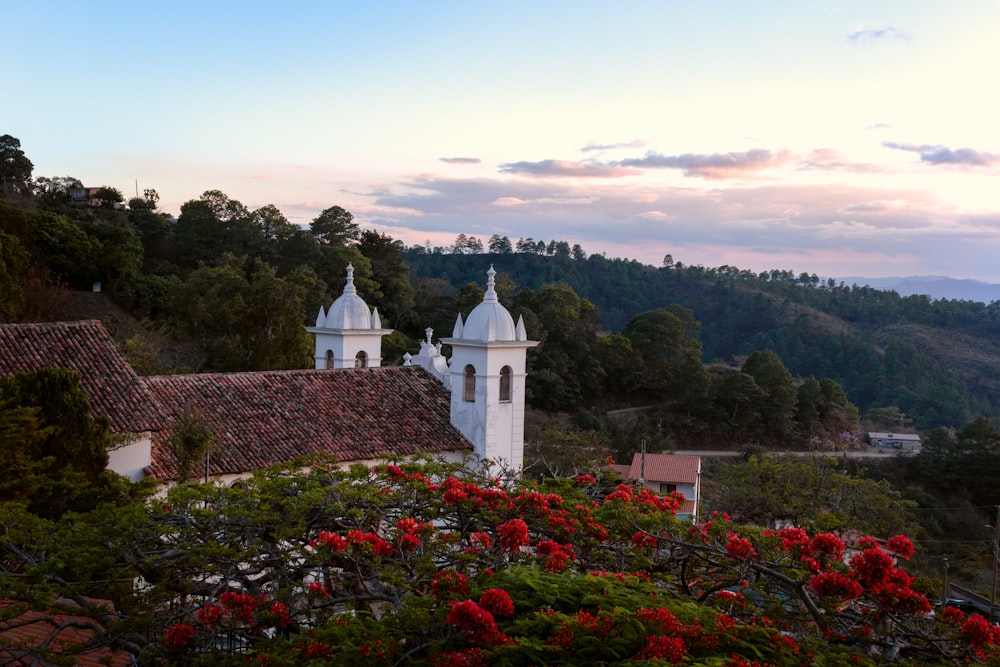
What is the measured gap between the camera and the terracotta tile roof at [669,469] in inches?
1182

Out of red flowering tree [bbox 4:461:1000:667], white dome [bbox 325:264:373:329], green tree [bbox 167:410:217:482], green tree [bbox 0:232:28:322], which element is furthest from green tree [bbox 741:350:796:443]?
red flowering tree [bbox 4:461:1000:667]

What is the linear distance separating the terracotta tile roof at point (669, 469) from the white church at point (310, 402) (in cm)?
1378

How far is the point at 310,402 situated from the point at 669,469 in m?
18.1

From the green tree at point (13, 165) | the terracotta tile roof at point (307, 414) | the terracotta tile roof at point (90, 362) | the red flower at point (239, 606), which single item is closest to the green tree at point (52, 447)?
the terracotta tile roof at point (90, 362)

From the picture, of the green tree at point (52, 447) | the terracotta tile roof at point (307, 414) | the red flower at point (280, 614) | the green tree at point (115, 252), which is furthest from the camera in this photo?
the green tree at point (115, 252)

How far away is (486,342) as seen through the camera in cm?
1666

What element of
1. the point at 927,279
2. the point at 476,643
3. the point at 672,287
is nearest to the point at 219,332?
the point at 476,643

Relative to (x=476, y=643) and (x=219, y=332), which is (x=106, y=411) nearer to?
(x=476, y=643)

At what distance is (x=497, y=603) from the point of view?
5.04 meters

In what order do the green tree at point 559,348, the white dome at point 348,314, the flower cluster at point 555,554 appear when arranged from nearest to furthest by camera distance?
the flower cluster at point 555,554, the white dome at point 348,314, the green tree at point 559,348

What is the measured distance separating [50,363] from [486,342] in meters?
7.67

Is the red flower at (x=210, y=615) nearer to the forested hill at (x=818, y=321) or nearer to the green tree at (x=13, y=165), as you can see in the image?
the green tree at (x=13, y=165)

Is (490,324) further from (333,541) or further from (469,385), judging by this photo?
(333,541)

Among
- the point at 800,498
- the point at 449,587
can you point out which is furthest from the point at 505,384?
the point at 449,587
